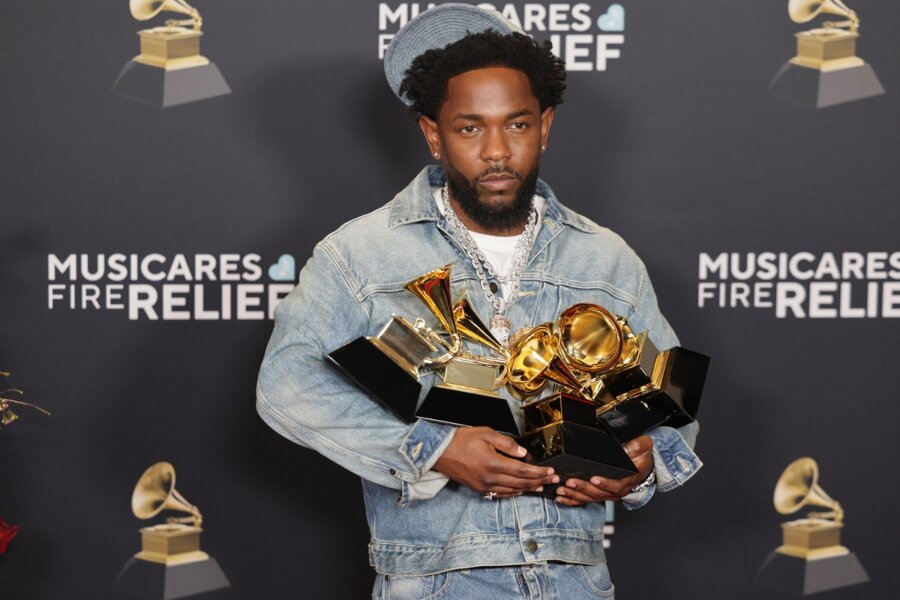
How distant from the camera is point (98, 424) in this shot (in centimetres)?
263

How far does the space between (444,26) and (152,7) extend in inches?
31.6

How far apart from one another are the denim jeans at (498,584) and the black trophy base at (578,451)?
18cm

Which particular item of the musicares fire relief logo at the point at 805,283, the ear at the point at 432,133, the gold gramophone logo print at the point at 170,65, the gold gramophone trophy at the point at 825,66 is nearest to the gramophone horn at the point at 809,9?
the gold gramophone trophy at the point at 825,66

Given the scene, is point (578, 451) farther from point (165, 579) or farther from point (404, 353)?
point (165, 579)

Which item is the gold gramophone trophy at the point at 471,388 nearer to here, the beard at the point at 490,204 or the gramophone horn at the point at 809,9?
the beard at the point at 490,204

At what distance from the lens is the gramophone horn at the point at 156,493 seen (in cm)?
265

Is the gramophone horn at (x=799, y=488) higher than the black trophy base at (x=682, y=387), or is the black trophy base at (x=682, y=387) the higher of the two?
the black trophy base at (x=682, y=387)

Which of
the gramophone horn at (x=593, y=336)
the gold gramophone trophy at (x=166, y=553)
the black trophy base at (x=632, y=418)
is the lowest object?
the gold gramophone trophy at (x=166, y=553)

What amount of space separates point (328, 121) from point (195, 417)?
2.42ft

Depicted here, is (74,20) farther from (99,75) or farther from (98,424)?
(98,424)

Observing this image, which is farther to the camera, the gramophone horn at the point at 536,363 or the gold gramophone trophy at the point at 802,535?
the gold gramophone trophy at the point at 802,535

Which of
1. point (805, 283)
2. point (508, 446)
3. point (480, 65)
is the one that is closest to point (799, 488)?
point (805, 283)

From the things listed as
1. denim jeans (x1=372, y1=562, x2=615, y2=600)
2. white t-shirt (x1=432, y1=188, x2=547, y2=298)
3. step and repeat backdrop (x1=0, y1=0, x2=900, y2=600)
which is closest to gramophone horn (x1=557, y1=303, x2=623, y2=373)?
white t-shirt (x1=432, y1=188, x2=547, y2=298)

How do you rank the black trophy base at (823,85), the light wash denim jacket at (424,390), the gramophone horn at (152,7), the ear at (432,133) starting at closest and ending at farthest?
the light wash denim jacket at (424,390) < the ear at (432,133) < the gramophone horn at (152,7) < the black trophy base at (823,85)
